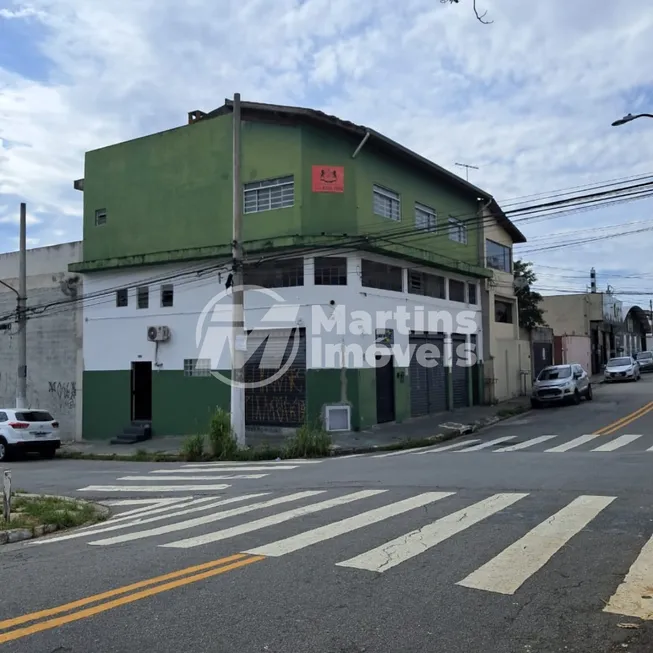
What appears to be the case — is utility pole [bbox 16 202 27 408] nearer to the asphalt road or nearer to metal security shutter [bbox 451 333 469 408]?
the asphalt road

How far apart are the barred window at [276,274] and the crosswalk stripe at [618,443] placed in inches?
410

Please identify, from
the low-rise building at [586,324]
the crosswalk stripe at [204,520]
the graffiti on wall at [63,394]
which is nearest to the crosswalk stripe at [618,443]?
the crosswalk stripe at [204,520]

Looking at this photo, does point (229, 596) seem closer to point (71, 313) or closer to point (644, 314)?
point (71, 313)

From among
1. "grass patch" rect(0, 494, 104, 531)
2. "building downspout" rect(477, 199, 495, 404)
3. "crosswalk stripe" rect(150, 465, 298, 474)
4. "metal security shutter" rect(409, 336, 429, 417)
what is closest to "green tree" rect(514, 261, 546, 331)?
"building downspout" rect(477, 199, 495, 404)

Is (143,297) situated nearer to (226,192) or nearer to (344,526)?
(226,192)

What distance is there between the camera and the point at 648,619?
196 inches

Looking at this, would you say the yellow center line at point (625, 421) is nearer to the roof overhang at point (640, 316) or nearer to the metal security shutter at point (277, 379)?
the metal security shutter at point (277, 379)

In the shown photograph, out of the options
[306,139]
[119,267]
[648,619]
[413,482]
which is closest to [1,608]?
[648,619]

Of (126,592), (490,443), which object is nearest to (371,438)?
(490,443)

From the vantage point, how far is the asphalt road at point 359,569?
15.5 ft

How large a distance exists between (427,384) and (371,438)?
19.8 ft

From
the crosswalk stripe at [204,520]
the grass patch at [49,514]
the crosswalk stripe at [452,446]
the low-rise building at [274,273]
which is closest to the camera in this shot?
the crosswalk stripe at [204,520]
